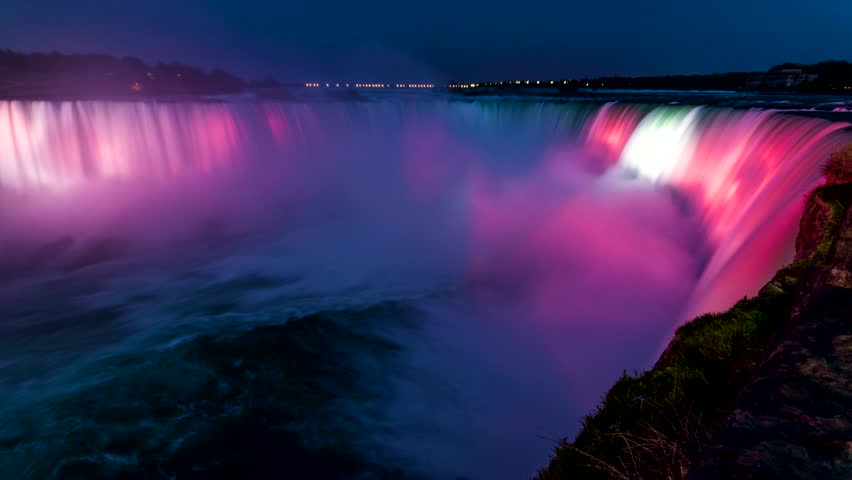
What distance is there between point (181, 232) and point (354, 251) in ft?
24.4

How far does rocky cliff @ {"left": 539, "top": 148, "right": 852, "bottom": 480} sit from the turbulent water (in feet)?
8.54

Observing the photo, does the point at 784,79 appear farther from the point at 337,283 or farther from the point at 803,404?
the point at 803,404

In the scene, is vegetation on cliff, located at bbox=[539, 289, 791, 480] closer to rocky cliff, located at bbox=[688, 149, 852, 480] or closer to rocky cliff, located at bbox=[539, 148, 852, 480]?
rocky cliff, located at bbox=[539, 148, 852, 480]

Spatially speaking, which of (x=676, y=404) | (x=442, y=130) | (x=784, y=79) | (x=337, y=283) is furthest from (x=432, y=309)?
(x=784, y=79)

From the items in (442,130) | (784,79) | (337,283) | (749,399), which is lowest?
(337,283)

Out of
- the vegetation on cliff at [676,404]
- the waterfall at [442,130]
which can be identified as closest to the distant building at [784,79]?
the waterfall at [442,130]

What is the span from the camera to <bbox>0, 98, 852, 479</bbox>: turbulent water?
23.0ft

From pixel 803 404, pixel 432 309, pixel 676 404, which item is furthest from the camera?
pixel 432 309

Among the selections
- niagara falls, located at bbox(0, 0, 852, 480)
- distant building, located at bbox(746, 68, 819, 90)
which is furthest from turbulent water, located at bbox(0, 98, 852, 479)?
distant building, located at bbox(746, 68, 819, 90)

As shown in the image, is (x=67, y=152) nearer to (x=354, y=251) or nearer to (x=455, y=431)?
(x=354, y=251)

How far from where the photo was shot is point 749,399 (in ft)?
7.38

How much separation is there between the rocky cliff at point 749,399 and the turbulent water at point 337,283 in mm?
2604

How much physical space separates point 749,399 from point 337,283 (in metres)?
11.8

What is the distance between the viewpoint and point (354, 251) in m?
16.6
